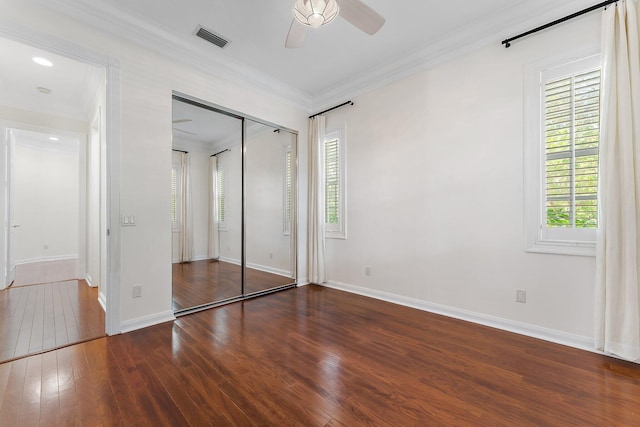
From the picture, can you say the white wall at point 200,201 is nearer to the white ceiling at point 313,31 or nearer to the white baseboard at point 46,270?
the white ceiling at point 313,31

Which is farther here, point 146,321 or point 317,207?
point 317,207

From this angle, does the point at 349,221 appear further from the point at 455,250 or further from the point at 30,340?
the point at 30,340

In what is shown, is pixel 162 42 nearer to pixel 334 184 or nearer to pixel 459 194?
pixel 334 184

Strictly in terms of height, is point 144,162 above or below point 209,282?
above

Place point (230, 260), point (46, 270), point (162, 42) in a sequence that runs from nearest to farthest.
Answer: point (162, 42)
point (230, 260)
point (46, 270)

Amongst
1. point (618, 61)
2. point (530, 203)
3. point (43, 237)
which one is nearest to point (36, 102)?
point (43, 237)

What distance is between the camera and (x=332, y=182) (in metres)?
4.21

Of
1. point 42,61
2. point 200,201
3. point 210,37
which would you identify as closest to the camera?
point 210,37

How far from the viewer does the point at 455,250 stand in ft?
9.70

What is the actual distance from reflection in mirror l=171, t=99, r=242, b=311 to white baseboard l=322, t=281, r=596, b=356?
1971 mm

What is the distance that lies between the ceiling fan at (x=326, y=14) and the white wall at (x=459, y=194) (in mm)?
1384

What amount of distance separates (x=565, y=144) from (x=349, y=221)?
2.51 m

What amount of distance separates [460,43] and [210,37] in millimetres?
2740

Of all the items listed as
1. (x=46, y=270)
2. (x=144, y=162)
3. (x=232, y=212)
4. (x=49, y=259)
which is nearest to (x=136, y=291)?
(x=144, y=162)
